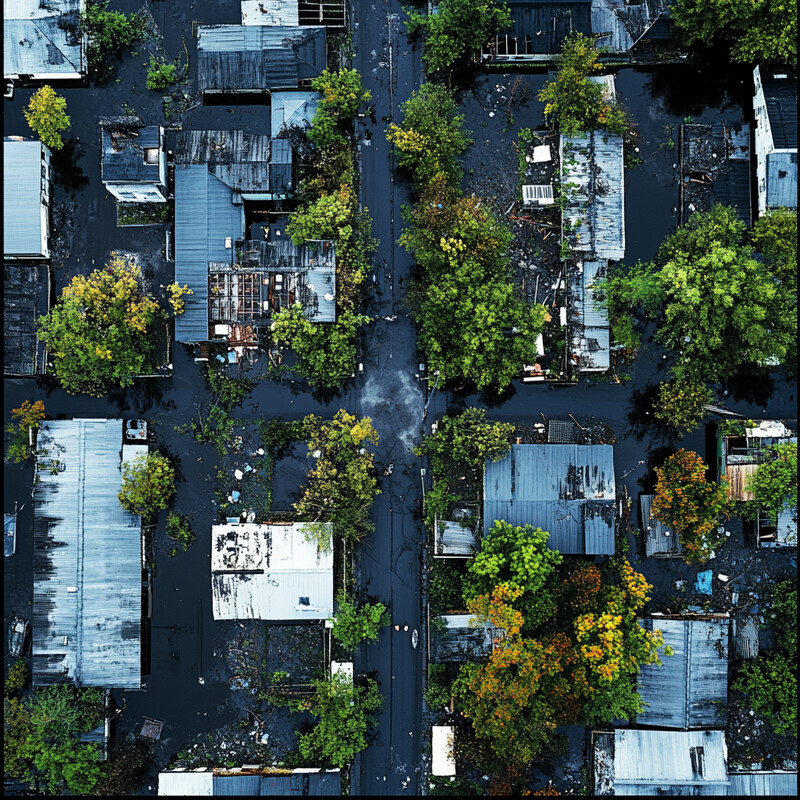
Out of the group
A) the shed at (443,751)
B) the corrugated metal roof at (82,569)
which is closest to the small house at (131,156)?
the corrugated metal roof at (82,569)

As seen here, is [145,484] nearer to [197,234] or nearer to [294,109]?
[197,234]

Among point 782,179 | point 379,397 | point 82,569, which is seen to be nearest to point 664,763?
point 379,397

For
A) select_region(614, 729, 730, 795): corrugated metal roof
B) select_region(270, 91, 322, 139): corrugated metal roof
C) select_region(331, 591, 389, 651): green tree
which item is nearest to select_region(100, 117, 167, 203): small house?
select_region(270, 91, 322, 139): corrugated metal roof

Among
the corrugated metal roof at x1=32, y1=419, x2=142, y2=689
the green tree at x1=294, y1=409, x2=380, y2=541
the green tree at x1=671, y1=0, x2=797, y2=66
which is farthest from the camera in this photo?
the corrugated metal roof at x1=32, y1=419, x2=142, y2=689

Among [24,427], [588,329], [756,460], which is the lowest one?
[756,460]

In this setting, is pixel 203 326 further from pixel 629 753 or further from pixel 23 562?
pixel 629 753

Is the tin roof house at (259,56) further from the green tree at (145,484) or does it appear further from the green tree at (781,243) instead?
the green tree at (781,243)

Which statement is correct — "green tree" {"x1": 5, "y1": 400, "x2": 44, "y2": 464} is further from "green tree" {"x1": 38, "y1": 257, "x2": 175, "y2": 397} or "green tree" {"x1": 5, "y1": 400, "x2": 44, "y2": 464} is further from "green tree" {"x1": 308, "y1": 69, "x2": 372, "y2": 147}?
"green tree" {"x1": 308, "y1": 69, "x2": 372, "y2": 147}

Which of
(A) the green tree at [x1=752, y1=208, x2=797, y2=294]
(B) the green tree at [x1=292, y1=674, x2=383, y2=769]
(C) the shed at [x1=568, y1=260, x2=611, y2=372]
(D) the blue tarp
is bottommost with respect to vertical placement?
(B) the green tree at [x1=292, y1=674, x2=383, y2=769]
